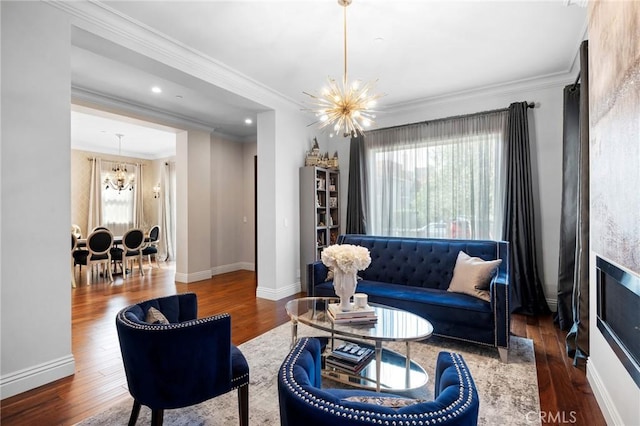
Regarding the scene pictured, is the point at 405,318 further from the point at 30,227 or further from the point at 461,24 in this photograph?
the point at 30,227

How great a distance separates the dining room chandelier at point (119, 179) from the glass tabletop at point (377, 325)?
7545 millimetres

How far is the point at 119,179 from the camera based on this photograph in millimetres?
8133

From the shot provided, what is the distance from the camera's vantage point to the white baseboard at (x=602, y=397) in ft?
6.04

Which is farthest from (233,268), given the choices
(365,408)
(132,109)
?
(365,408)

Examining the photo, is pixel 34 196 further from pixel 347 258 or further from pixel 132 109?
pixel 132 109

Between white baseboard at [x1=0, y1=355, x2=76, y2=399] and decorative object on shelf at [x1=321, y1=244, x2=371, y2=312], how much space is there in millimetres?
2191

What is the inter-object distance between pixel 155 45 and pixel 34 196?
1.72 metres

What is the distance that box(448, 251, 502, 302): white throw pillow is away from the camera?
312cm

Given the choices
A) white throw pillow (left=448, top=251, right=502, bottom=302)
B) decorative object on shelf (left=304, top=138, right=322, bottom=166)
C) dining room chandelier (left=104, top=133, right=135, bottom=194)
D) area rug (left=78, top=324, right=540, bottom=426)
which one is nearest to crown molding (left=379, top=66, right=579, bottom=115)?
decorative object on shelf (left=304, top=138, right=322, bottom=166)

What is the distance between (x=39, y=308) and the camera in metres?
2.37

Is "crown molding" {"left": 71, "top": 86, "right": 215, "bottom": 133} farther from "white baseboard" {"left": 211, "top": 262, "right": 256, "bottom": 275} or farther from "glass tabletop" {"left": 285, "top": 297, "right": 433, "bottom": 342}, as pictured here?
"glass tabletop" {"left": 285, "top": 297, "right": 433, "bottom": 342}

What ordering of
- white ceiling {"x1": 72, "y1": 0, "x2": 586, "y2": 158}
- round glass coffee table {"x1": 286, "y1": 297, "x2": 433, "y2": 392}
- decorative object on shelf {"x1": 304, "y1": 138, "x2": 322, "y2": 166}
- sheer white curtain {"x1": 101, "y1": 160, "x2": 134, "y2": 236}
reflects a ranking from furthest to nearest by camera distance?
sheer white curtain {"x1": 101, "y1": 160, "x2": 134, "y2": 236}
decorative object on shelf {"x1": 304, "y1": 138, "x2": 322, "y2": 166}
white ceiling {"x1": 72, "y1": 0, "x2": 586, "y2": 158}
round glass coffee table {"x1": 286, "y1": 297, "x2": 433, "y2": 392}

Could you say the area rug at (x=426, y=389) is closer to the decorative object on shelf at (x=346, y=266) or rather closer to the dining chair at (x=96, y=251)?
the decorative object on shelf at (x=346, y=266)

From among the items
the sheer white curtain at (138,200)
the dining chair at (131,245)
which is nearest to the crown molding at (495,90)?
the dining chair at (131,245)
